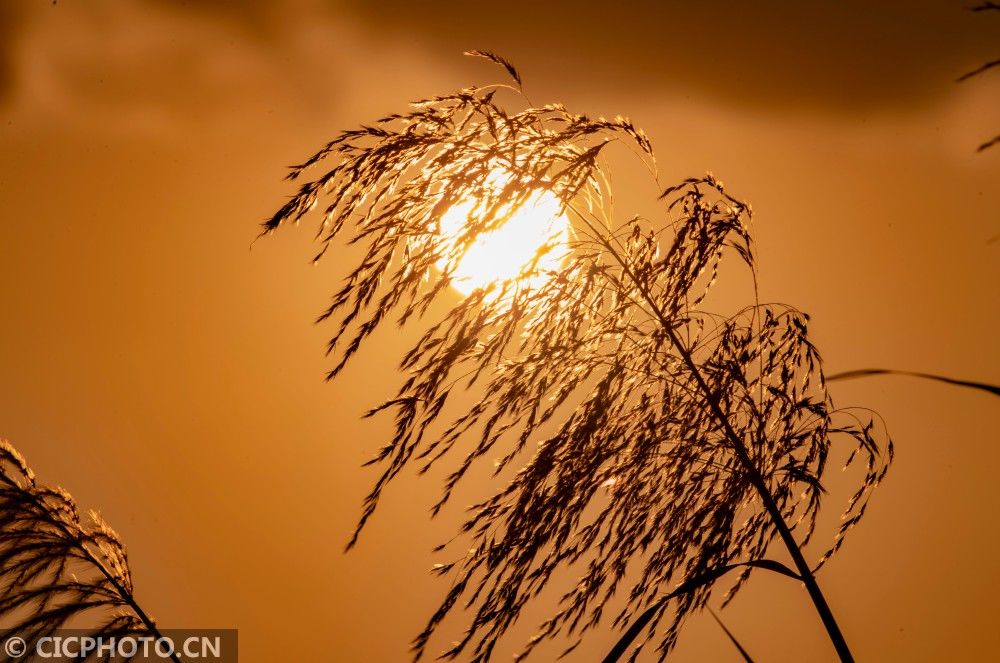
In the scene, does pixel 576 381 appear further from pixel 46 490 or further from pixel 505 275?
pixel 46 490

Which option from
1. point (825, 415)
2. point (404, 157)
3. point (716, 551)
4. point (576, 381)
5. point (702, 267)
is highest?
point (404, 157)

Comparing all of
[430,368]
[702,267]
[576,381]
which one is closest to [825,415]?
[702,267]

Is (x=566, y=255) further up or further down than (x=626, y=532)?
further up

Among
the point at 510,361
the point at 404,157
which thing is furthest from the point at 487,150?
the point at 510,361

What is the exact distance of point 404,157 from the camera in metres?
1.61

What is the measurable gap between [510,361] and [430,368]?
0.21 meters

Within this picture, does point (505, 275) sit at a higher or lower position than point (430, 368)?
higher

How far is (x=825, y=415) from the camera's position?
1636 mm

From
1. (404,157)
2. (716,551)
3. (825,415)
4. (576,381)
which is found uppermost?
(404,157)

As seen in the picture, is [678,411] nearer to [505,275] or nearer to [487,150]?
[505,275]

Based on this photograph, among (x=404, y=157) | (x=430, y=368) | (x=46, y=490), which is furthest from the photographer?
(x=46, y=490)

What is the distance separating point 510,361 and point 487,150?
468mm

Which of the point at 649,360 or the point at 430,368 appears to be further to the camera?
the point at 649,360

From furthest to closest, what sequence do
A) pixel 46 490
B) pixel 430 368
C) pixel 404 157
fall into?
pixel 46 490
pixel 404 157
pixel 430 368
